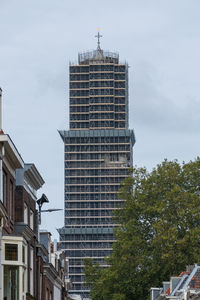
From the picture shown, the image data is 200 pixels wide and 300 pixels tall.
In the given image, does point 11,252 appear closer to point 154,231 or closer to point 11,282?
point 11,282

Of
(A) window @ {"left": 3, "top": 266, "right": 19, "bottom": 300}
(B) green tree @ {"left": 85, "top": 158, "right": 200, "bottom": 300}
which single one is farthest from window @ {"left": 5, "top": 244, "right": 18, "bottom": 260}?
(B) green tree @ {"left": 85, "top": 158, "right": 200, "bottom": 300}

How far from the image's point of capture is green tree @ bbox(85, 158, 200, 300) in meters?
77.1

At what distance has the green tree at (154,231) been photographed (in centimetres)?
7706

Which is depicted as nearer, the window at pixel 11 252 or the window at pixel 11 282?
the window at pixel 11 252

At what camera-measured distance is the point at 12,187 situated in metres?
42.7

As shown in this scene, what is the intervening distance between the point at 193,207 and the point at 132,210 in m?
6.42

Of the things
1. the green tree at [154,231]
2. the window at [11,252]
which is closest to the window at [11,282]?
the window at [11,252]

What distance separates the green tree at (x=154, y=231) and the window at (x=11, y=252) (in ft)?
134

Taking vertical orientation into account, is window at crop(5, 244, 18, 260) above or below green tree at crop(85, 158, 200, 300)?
below

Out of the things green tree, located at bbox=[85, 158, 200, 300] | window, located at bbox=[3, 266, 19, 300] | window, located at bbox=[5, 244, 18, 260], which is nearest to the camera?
window, located at bbox=[5, 244, 18, 260]

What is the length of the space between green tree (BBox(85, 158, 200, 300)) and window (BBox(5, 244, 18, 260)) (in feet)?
134

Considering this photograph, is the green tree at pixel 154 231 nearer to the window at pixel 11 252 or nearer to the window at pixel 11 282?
the window at pixel 11 282

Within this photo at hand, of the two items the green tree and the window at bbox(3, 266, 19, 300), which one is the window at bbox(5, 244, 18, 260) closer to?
the window at bbox(3, 266, 19, 300)

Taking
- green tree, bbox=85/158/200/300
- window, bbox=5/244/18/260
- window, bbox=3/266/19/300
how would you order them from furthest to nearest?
green tree, bbox=85/158/200/300 → window, bbox=3/266/19/300 → window, bbox=5/244/18/260
